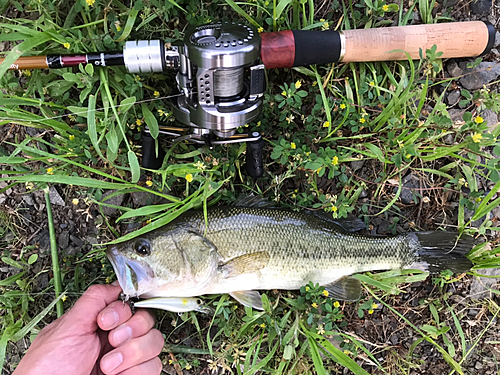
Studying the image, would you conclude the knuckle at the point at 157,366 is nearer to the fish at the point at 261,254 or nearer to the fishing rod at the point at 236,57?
the fish at the point at 261,254

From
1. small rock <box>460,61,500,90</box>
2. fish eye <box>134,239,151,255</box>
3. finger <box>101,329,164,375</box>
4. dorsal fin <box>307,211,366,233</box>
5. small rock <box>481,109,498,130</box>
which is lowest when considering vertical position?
finger <box>101,329,164,375</box>

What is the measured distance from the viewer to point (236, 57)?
75.7 inches

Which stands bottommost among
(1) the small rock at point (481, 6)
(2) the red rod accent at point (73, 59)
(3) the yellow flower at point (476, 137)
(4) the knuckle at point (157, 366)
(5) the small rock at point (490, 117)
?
(4) the knuckle at point (157, 366)

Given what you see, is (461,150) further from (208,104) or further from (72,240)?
(72,240)

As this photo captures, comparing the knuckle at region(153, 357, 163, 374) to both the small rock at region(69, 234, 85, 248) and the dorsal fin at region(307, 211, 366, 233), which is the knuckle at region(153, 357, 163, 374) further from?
the dorsal fin at region(307, 211, 366, 233)

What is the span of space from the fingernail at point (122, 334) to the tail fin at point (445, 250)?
2.28 m

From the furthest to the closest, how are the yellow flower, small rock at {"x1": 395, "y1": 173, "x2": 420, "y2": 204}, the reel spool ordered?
1. small rock at {"x1": 395, "y1": 173, "x2": 420, "y2": 204}
2. the yellow flower
3. the reel spool

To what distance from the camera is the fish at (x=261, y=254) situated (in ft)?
7.89

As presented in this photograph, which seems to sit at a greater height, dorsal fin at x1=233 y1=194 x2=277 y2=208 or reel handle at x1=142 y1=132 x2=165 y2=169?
reel handle at x1=142 y1=132 x2=165 y2=169

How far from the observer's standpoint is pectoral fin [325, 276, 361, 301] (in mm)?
2656

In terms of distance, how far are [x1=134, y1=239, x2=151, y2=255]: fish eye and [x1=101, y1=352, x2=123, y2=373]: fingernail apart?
2.39ft

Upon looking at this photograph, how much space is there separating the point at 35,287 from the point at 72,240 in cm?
50

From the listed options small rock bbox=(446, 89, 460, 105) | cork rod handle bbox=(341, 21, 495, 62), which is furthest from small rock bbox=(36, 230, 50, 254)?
small rock bbox=(446, 89, 460, 105)

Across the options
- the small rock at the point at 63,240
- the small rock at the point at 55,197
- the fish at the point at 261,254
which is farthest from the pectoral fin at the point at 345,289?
the small rock at the point at 55,197
